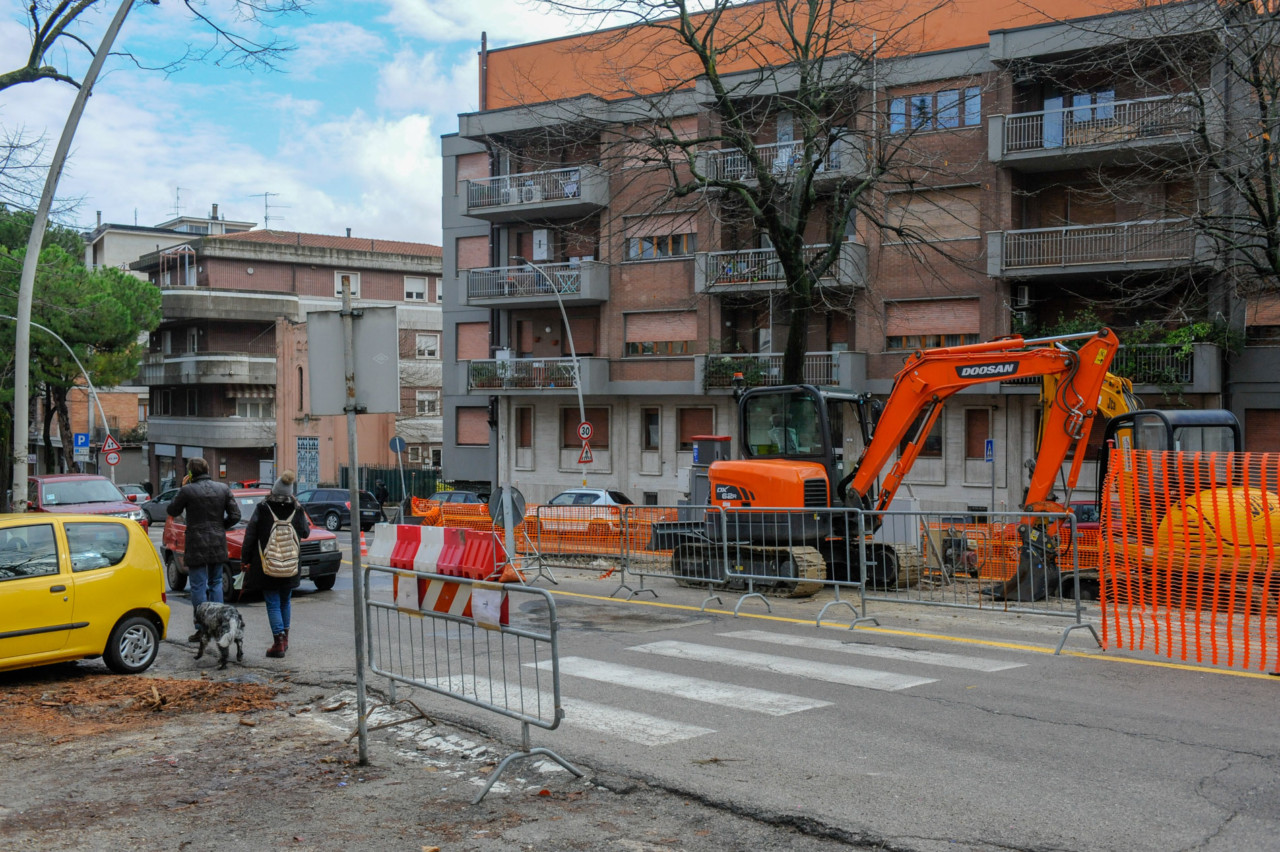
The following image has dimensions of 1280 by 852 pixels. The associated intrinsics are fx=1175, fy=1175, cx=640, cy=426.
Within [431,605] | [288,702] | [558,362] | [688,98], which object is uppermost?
[688,98]

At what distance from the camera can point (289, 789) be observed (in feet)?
21.7

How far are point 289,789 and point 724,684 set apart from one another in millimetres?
3656

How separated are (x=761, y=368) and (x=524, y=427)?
10.6 metres

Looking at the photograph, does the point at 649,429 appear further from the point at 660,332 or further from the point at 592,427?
the point at 660,332

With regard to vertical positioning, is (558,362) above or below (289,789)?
above

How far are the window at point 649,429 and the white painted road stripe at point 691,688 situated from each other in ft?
91.4

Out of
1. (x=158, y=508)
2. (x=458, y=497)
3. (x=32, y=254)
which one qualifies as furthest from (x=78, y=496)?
(x=458, y=497)

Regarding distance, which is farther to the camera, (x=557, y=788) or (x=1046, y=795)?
(x=557, y=788)

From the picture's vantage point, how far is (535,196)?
39844 mm

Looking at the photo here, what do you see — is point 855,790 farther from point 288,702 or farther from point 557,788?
point 288,702

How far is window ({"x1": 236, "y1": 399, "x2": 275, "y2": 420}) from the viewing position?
199 feet

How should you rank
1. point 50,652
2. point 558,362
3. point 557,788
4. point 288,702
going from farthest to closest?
point 558,362 → point 50,652 → point 288,702 → point 557,788

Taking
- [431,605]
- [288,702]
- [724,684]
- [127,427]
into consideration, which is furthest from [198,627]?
[127,427]

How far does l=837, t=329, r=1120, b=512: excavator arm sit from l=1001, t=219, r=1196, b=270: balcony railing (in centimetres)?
1518
